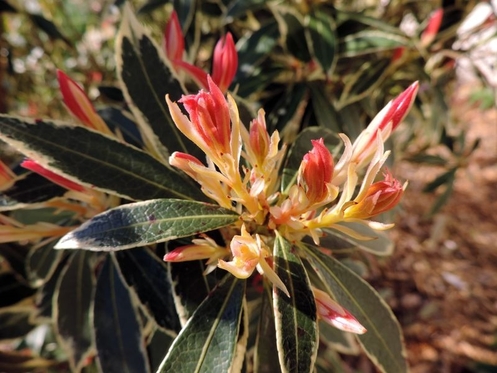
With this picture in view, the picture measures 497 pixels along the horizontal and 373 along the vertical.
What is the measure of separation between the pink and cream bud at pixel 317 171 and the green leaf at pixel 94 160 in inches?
8.6

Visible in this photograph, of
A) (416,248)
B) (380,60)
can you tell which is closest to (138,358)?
(380,60)

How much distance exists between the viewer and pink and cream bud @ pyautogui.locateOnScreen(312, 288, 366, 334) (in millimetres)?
548

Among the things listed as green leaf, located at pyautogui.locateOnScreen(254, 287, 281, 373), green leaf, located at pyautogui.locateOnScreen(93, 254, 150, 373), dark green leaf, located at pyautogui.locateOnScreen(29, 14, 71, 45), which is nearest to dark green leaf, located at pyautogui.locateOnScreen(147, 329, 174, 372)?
green leaf, located at pyautogui.locateOnScreen(93, 254, 150, 373)

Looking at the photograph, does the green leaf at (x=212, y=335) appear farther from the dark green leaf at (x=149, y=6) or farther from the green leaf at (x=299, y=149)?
the dark green leaf at (x=149, y=6)

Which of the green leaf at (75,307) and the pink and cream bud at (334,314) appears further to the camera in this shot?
the green leaf at (75,307)

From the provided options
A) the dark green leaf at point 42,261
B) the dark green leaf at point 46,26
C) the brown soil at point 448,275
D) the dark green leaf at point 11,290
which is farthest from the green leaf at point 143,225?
the brown soil at point 448,275

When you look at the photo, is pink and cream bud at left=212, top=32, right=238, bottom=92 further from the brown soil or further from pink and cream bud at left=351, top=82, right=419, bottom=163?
the brown soil

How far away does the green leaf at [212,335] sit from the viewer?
56 cm

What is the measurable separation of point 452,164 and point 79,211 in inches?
59.2

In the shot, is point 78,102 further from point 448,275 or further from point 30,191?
point 448,275

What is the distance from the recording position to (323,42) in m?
0.98

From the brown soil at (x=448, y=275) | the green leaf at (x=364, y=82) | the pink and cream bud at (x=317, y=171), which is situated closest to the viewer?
the pink and cream bud at (x=317, y=171)

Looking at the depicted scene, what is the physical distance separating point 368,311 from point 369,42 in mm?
631

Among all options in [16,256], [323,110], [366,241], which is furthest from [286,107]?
[16,256]
